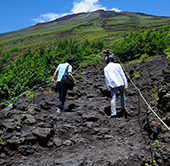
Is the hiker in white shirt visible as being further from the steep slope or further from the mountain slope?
the mountain slope

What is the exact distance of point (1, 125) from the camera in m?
3.52

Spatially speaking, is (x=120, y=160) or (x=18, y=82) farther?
(x=18, y=82)

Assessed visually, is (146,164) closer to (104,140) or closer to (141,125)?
(104,140)

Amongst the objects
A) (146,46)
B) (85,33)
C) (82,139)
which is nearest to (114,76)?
(82,139)

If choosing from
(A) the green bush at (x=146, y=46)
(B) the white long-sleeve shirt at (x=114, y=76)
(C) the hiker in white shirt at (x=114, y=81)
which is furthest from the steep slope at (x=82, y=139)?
(A) the green bush at (x=146, y=46)

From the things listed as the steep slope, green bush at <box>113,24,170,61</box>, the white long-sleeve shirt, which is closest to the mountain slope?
green bush at <box>113,24,170,61</box>

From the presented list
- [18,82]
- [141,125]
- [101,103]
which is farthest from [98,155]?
[18,82]

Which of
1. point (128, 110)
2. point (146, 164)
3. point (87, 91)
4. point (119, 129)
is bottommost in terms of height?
point (146, 164)

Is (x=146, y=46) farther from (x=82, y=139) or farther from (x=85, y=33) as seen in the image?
(x=85, y=33)

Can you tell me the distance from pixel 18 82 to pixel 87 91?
11.2 feet

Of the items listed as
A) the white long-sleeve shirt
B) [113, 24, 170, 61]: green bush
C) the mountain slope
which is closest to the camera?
the white long-sleeve shirt

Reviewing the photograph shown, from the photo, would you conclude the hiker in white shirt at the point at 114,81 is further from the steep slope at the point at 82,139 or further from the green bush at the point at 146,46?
the green bush at the point at 146,46

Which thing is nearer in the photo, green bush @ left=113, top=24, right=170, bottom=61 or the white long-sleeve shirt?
the white long-sleeve shirt

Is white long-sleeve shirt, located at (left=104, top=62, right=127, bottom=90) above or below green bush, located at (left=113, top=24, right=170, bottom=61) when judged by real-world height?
below
